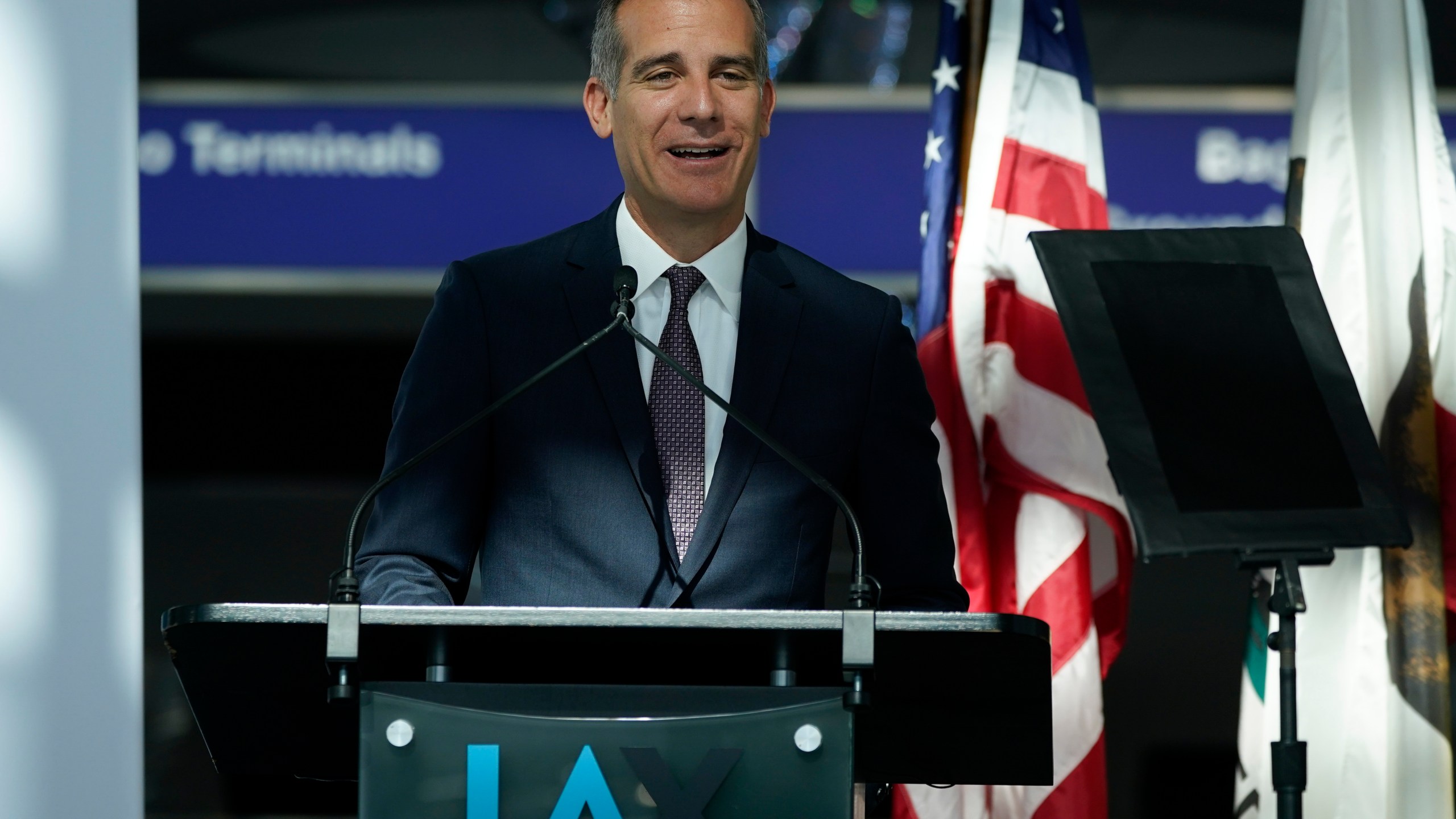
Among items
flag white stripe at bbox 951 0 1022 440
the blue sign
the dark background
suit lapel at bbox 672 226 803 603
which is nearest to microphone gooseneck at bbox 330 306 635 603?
suit lapel at bbox 672 226 803 603

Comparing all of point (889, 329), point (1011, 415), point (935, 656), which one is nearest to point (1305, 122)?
point (1011, 415)

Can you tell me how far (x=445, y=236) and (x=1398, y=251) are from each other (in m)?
2.04

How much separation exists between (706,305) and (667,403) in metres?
0.14

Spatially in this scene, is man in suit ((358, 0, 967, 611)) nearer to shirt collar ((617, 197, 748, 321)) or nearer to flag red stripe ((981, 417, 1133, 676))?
shirt collar ((617, 197, 748, 321))

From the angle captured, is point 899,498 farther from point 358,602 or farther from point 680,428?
point 358,602

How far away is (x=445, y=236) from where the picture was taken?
3637mm

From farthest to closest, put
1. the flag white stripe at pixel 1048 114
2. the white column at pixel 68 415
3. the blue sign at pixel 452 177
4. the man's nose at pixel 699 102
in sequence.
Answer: the blue sign at pixel 452 177 → the flag white stripe at pixel 1048 114 → the man's nose at pixel 699 102 → the white column at pixel 68 415

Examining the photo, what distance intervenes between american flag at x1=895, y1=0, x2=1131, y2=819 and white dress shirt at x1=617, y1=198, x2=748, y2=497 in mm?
793

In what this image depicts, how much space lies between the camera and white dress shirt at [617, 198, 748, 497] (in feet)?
5.49

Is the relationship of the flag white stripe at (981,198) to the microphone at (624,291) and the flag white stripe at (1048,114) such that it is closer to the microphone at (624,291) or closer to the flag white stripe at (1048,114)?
the flag white stripe at (1048,114)

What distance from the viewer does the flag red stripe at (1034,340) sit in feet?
8.16

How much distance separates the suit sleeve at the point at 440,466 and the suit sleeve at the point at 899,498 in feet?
1.32

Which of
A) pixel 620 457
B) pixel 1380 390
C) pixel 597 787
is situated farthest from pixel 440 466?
pixel 1380 390

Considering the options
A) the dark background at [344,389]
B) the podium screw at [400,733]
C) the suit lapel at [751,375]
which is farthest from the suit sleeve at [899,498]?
the dark background at [344,389]
